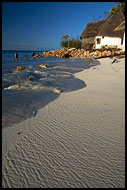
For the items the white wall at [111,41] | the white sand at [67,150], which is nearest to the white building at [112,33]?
the white wall at [111,41]

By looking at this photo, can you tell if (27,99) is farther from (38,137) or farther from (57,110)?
(38,137)

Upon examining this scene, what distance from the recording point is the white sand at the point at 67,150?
969 mm

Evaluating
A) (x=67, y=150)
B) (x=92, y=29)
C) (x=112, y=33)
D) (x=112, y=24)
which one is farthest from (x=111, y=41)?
(x=67, y=150)

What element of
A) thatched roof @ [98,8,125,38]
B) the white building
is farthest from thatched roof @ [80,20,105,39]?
thatched roof @ [98,8,125,38]

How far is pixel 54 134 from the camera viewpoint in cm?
149

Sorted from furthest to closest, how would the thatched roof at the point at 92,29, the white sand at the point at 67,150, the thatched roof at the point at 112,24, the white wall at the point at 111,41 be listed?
the thatched roof at the point at 92,29 → the thatched roof at the point at 112,24 → the white wall at the point at 111,41 → the white sand at the point at 67,150

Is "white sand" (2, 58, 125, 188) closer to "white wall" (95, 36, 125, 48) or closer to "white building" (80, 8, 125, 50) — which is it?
"white building" (80, 8, 125, 50)

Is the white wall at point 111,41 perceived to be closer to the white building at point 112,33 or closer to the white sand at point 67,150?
the white building at point 112,33

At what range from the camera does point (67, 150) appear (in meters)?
1.25

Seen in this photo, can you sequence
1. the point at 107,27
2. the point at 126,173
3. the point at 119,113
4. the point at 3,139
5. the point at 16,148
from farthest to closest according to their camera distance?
the point at 107,27 < the point at 119,113 < the point at 3,139 < the point at 16,148 < the point at 126,173

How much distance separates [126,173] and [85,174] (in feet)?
1.17

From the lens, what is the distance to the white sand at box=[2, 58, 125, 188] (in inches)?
38.2

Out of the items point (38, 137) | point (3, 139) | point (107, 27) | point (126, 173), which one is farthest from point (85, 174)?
point (107, 27)

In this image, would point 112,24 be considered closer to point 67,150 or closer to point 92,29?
point 92,29
